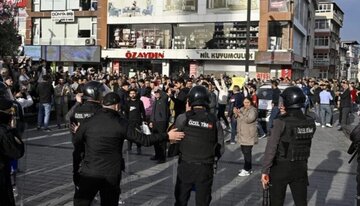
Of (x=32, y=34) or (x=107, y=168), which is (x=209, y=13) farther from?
(x=107, y=168)

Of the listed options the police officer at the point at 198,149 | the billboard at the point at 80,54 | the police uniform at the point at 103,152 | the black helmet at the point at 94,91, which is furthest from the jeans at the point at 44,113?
the billboard at the point at 80,54

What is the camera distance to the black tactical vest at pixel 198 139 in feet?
17.2

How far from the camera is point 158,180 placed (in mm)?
8688

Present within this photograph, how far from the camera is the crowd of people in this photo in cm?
941

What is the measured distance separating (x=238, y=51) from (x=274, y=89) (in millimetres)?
23644

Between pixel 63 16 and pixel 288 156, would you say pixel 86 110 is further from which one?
pixel 63 16

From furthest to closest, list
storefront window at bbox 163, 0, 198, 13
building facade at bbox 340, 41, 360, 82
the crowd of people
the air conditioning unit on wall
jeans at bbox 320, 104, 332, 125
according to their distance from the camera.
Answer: building facade at bbox 340, 41, 360, 82 < the air conditioning unit on wall < storefront window at bbox 163, 0, 198, 13 < jeans at bbox 320, 104, 332, 125 < the crowd of people

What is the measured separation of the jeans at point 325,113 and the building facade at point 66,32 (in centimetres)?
2803

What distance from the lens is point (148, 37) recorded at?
A: 43.2 meters

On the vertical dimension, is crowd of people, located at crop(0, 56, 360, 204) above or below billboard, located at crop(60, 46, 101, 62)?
below

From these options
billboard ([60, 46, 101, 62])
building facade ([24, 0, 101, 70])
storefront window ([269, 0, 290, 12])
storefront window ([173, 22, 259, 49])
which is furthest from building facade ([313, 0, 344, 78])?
billboard ([60, 46, 101, 62])

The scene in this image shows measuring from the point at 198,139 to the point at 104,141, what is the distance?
3.57ft

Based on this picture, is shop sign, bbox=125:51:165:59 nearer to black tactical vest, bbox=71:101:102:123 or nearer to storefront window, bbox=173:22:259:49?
storefront window, bbox=173:22:259:49

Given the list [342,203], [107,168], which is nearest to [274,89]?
[342,203]
